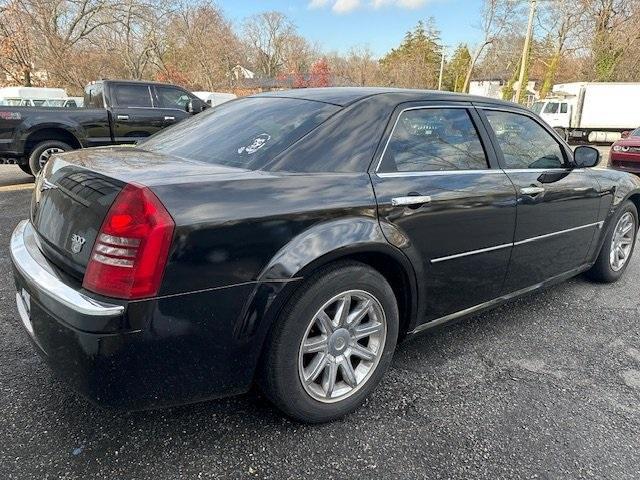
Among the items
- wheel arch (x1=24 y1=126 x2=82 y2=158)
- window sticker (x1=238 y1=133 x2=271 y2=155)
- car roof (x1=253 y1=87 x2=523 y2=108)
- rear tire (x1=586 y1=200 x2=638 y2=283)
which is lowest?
rear tire (x1=586 y1=200 x2=638 y2=283)

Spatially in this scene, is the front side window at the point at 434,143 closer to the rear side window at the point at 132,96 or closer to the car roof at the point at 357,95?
the car roof at the point at 357,95

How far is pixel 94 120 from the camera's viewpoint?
8227mm

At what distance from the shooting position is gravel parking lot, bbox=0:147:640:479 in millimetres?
1938

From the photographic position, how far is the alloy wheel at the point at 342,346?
7.03 ft

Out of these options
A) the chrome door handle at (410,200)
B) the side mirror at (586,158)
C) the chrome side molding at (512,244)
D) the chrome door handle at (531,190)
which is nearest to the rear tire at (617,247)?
the chrome side molding at (512,244)

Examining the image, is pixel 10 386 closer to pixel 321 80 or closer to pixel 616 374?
pixel 616 374

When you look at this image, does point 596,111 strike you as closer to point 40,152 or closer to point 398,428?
point 40,152

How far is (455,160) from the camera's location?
106 inches

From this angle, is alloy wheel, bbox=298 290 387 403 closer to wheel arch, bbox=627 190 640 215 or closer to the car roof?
the car roof

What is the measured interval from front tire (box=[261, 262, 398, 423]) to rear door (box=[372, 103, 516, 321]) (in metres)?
0.28

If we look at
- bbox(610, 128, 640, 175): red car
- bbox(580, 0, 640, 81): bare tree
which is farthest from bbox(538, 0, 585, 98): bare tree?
bbox(610, 128, 640, 175): red car

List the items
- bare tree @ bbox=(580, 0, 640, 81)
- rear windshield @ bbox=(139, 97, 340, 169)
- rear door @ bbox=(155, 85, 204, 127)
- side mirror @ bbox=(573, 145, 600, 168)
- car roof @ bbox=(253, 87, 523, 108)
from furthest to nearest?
bare tree @ bbox=(580, 0, 640, 81) → rear door @ bbox=(155, 85, 204, 127) → side mirror @ bbox=(573, 145, 600, 168) → car roof @ bbox=(253, 87, 523, 108) → rear windshield @ bbox=(139, 97, 340, 169)

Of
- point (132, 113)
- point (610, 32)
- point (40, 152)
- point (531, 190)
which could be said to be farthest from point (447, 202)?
point (610, 32)

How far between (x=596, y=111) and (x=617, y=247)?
896 inches
